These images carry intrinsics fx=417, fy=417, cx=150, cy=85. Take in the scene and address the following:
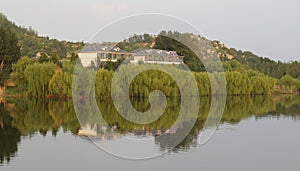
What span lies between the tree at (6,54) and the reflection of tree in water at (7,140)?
12.3 meters

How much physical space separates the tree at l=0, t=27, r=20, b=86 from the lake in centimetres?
1155

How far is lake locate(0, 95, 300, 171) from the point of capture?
744 centimetres

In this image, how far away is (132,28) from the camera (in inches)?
344

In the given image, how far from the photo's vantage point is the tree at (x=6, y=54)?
81.6 feet

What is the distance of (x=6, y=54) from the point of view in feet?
82.6

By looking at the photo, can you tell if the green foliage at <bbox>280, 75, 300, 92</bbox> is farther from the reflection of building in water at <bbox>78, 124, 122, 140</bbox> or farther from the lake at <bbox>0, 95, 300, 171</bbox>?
the reflection of building in water at <bbox>78, 124, 122, 140</bbox>

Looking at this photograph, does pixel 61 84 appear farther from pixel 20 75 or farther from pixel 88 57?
pixel 20 75

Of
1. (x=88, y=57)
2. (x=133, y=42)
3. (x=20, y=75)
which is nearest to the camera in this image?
(x=133, y=42)

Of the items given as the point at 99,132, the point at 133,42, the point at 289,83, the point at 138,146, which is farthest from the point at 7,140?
the point at 289,83

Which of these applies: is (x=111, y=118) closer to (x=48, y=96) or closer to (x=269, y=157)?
(x=269, y=157)

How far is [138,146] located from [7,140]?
3147mm

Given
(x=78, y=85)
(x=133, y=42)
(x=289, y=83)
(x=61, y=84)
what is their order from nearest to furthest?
(x=133, y=42) → (x=78, y=85) → (x=61, y=84) → (x=289, y=83)

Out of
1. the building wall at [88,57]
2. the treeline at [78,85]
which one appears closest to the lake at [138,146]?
the treeline at [78,85]

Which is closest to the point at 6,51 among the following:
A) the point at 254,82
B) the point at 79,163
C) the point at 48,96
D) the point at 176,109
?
the point at 48,96
